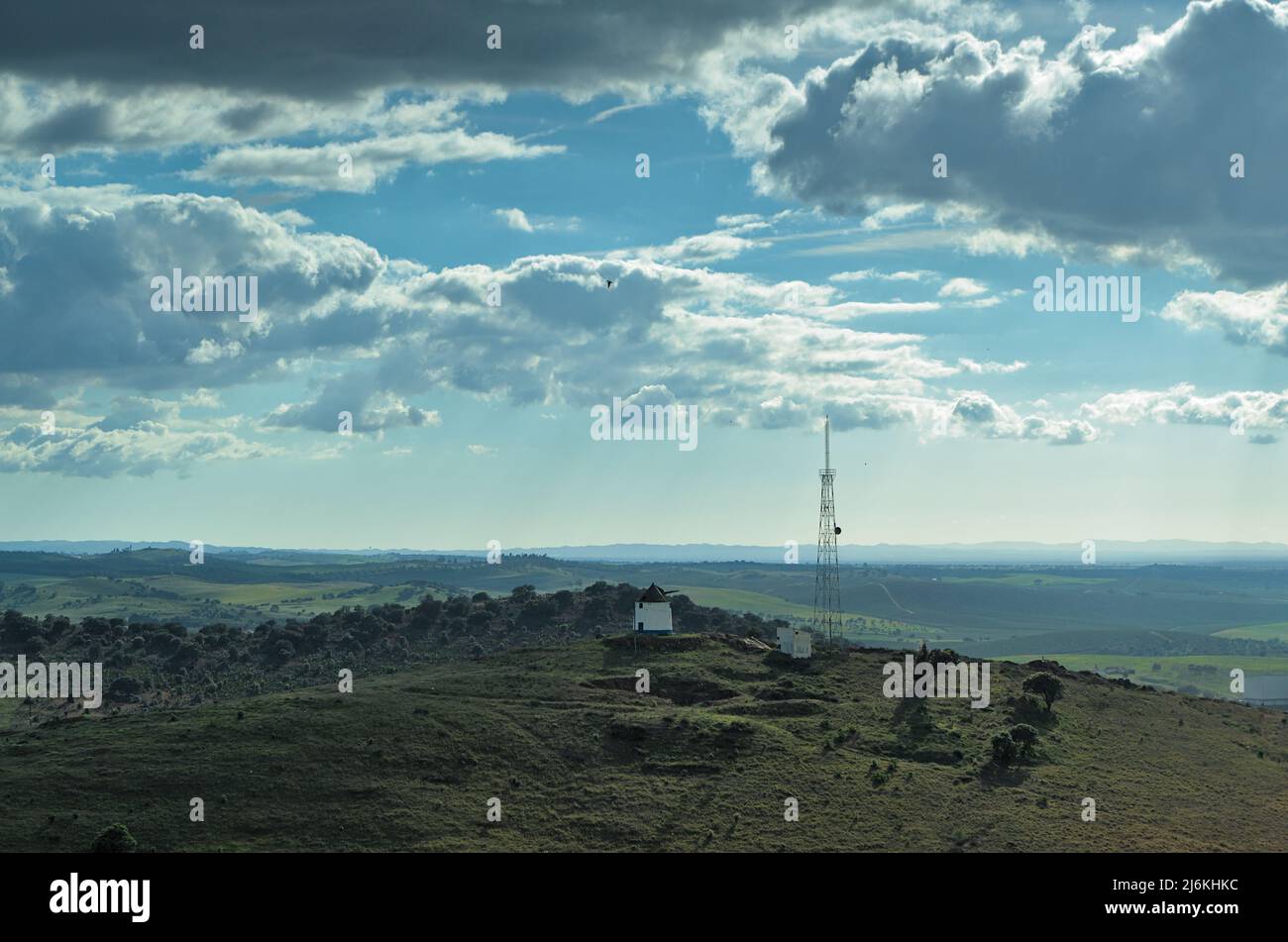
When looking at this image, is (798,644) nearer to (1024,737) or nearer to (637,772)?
(1024,737)

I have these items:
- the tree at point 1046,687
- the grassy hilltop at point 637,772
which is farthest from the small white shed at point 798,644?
the tree at point 1046,687

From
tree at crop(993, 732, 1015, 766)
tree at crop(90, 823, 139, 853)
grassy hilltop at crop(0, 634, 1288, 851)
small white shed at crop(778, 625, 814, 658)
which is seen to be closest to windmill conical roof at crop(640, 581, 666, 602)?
grassy hilltop at crop(0, 634, 1288, 851)

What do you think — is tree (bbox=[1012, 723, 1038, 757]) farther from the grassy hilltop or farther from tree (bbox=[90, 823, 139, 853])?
tree (bbox=[90, 823, 139, 853])

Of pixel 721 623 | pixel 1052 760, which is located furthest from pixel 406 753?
pixel 721 623

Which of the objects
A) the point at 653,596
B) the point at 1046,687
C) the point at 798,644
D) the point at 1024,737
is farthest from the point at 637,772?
the point at 1046,687
